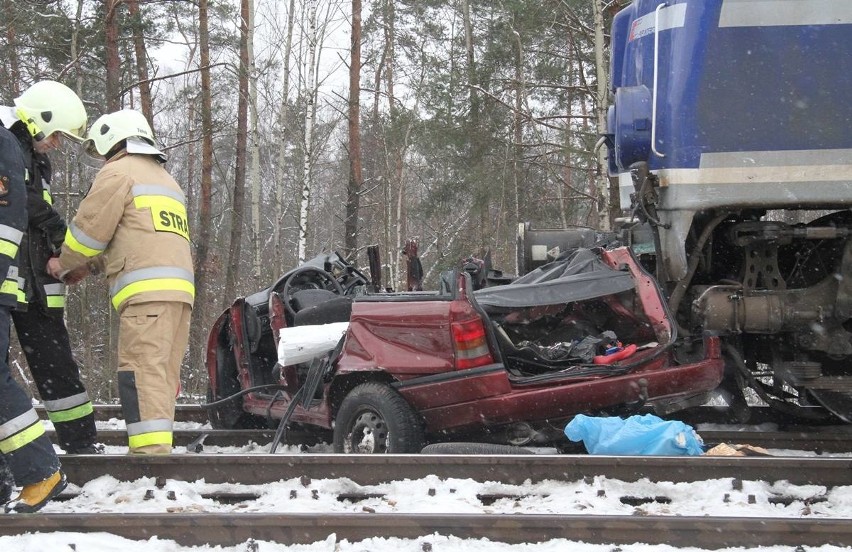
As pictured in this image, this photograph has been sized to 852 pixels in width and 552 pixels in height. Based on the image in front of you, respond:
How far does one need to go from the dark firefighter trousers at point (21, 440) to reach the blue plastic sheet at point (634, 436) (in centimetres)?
279

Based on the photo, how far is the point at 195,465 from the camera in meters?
4.34

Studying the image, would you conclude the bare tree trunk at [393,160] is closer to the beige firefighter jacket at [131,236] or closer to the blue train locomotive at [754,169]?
the blue train locomotive at [754,169]

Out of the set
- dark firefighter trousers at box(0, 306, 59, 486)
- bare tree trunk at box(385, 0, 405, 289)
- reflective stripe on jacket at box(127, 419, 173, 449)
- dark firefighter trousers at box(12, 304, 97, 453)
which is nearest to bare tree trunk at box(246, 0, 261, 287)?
bare tree trunk at box(385, 0, 405, 289)

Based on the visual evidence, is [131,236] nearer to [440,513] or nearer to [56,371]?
[56,371]

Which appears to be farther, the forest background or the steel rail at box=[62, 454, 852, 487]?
the forest background

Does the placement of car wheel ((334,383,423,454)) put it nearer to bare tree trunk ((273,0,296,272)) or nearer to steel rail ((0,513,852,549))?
steel rail ((0,513,852,549))

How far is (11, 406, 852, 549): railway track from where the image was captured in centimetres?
346

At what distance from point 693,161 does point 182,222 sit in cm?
327

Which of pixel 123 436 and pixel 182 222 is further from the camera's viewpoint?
pixel 123 436

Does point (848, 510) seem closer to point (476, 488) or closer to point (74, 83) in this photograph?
point (476, 488)

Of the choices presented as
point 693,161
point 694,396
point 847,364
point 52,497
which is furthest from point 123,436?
point 847,364

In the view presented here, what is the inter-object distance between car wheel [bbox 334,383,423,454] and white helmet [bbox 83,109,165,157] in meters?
1.92

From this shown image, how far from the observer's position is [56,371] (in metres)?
4.86

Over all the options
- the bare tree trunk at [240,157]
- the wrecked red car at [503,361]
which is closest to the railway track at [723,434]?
the wrecked red car at [503,361]
